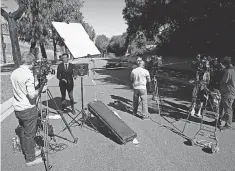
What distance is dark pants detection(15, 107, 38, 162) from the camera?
4508 millimetres

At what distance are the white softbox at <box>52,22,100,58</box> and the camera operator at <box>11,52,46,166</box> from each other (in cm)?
193

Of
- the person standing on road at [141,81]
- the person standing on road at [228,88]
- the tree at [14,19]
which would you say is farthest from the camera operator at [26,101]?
the tree at [14,19]

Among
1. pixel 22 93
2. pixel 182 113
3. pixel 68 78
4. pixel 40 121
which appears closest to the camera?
pixel 22 93

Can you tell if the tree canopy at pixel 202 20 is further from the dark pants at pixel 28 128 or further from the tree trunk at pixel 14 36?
the dark pants at pixel 28 128

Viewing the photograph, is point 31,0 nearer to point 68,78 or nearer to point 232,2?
point 68,78

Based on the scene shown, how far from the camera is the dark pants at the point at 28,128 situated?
14.8 ft

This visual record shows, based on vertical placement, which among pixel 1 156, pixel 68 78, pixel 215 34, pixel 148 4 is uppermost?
pixel 148 4

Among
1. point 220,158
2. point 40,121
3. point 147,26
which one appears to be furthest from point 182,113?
point 147,26

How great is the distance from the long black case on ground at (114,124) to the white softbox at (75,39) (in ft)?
5.52

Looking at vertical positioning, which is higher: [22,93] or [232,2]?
[232,2]

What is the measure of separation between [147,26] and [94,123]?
66.5ft

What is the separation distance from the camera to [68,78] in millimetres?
7668

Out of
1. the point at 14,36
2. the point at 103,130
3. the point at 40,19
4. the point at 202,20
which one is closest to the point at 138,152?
the point at 103,130

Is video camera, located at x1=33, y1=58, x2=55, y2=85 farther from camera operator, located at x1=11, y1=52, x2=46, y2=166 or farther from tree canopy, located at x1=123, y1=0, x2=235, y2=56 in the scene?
tree canopy, located at x1=123, y1=0, x2=235, y2=56
